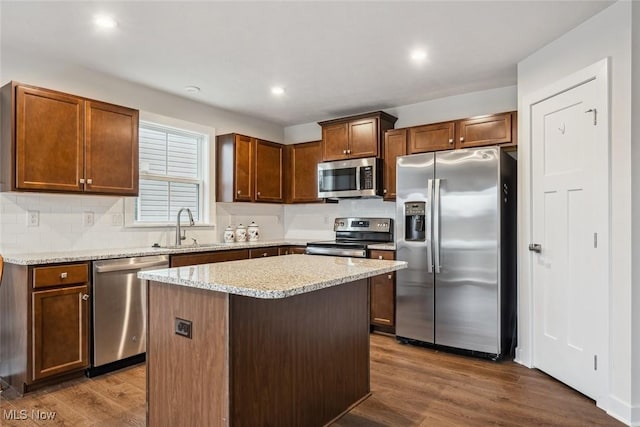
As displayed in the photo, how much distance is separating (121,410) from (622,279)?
3.14 metres

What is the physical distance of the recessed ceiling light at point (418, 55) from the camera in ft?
10.2

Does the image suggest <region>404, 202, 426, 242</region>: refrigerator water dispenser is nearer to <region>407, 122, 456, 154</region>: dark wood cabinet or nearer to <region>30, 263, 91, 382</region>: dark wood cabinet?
<region>407, 122, 456, 154</region>: dark wood cabinet

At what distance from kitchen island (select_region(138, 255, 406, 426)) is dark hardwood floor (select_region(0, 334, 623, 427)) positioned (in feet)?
1.42

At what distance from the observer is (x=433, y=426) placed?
225cm

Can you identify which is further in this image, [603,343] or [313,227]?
[313,227]

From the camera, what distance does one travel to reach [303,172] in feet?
16.9

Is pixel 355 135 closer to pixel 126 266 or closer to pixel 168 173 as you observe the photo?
pixel 168 173

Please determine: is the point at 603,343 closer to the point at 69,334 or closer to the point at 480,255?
the point at 480,255

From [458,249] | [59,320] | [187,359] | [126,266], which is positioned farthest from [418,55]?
[59,320]

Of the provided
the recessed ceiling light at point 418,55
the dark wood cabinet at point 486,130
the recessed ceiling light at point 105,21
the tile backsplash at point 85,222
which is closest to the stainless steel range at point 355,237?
the tile backsplash at point 85,222

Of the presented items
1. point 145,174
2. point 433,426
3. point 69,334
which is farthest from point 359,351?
point 145,174

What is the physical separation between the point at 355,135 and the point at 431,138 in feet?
2.97

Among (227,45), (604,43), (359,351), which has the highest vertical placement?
(227,45)

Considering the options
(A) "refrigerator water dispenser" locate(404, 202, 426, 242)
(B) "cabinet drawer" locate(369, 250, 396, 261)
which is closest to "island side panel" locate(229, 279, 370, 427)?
(A) "refrigerator water dispenser" locate(404, 202, 426, 242)
